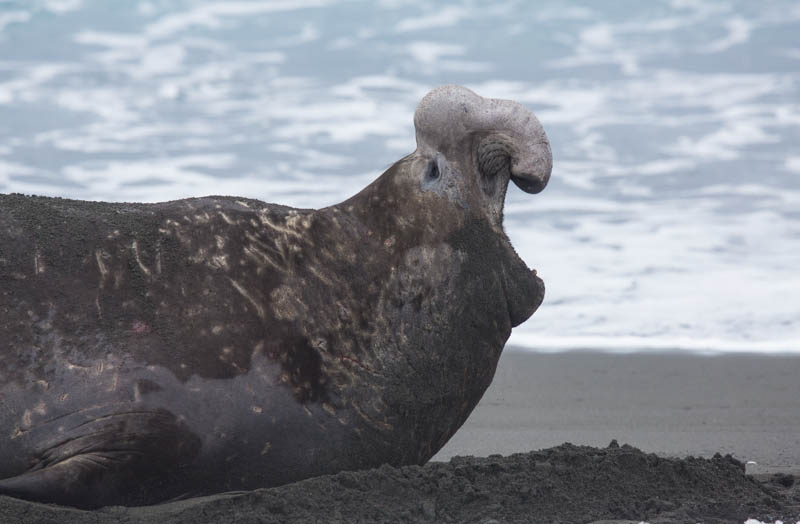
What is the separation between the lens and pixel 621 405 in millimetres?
6824

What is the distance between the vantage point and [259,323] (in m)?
3.28

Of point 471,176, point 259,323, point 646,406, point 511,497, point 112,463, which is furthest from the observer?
point 646,406

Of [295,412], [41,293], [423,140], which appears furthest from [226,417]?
[423,140]

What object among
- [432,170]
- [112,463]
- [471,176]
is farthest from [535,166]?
[112,463]

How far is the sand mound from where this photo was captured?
309 centimetres

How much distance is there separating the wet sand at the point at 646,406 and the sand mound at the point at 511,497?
1.08 metres

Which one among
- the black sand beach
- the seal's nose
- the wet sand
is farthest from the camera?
the wet sand

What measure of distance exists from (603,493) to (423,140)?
1268 millimetres

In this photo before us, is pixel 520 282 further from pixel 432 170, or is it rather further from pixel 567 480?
pixel 567 480

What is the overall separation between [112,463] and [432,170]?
4.30ft

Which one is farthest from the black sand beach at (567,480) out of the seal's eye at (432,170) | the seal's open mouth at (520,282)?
the seal's eye at (432,170)

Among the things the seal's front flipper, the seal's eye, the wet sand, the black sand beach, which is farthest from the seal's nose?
the wet sand

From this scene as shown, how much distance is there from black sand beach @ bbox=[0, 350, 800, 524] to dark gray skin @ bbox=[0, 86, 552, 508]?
0.12 meters

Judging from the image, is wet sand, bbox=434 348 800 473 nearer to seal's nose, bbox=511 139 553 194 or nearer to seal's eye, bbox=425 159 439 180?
seal's nose, bbox=511 139 553 194
